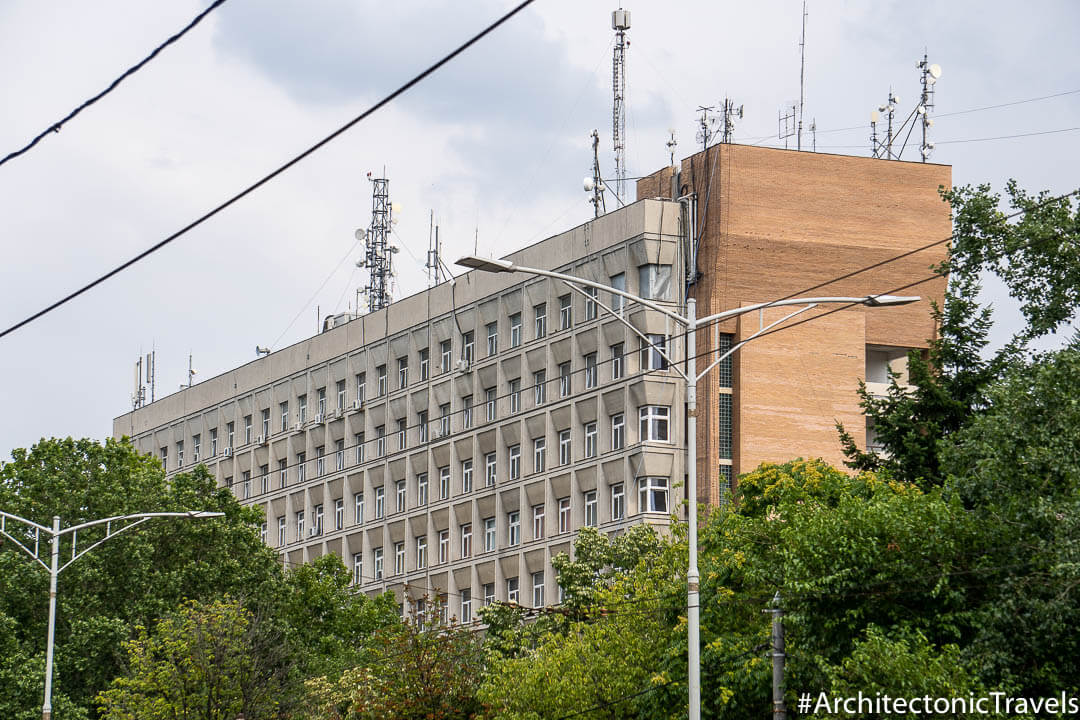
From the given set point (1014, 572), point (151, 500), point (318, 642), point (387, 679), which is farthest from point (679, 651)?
point (318, 642)

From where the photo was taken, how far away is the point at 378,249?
89.8 meters

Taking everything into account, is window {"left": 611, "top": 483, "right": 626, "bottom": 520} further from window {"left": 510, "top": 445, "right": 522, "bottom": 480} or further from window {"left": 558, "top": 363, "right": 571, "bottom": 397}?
window {"left": 510, "top": 445, "right": 522, "bottom": 480}

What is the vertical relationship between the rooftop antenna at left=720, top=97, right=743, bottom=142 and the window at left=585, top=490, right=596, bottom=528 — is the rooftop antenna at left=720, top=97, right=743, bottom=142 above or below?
above

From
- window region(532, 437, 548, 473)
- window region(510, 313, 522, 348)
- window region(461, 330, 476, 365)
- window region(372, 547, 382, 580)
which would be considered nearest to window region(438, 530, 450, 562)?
window region(372, 547, 382, 580)

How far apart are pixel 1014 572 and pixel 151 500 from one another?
106ft

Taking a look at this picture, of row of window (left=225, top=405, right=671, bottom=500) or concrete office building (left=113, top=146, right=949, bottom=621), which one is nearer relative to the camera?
concrete office building (left=113, top=146, right=949, bottom=621)

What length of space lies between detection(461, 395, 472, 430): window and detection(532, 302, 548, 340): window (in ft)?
17.5

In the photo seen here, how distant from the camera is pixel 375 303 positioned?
88875mm

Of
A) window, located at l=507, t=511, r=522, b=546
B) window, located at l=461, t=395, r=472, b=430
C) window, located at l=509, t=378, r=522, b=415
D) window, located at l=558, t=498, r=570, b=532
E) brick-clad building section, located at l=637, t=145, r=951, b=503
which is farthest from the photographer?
window, located at l=461, t=395, r=472, b=430

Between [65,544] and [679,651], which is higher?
[65,544]

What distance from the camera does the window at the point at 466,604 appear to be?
7375 cm

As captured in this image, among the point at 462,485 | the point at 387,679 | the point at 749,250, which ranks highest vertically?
the point at 749,250

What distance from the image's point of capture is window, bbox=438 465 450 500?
7725 centimetres

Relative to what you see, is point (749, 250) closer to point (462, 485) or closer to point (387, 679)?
point (462, 485)
